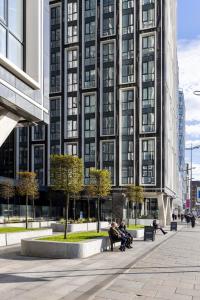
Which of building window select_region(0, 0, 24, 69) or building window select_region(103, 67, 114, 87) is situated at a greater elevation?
building window select_region(103, 67, 114, 87)

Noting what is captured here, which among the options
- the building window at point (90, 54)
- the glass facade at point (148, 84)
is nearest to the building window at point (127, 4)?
the glass facade at point (148, 84)

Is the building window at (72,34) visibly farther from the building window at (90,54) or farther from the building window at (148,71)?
the building window at (148,71)

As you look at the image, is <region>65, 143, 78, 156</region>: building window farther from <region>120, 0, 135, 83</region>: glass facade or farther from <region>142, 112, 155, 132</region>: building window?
<region>120, 0, 135, 83</region>: glass facade

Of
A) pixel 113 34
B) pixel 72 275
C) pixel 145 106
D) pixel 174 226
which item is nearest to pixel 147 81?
pixel 145 106

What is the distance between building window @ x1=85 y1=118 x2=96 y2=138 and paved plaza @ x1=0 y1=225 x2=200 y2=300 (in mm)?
44635

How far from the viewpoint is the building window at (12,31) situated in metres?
15.7

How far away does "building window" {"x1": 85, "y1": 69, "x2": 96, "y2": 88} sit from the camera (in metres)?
62.7

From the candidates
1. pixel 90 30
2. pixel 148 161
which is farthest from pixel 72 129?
pixel 90 30

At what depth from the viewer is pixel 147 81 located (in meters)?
59.8

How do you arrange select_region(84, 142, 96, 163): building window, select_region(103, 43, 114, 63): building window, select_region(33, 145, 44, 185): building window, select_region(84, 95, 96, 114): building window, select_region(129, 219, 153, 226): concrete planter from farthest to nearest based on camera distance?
select_region(33, 145, 44, 185): building window → select_region(84, 95, 96, 114): building window → select_region(103, 43, 114, 63): building window → select_region(84, 142, 96, 163): building window → select_region(129, 219, 153, 226): concrete planter

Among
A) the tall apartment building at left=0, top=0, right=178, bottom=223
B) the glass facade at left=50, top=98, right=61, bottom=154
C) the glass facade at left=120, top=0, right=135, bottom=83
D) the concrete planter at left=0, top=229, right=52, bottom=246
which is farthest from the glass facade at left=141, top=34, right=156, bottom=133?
the concrete planter at left=0, top=229, right=52, bottom=246

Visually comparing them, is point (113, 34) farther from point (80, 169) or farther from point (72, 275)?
point (72, 275)

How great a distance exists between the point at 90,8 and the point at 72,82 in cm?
1079

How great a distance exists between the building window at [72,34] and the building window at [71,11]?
1178 millimetres
